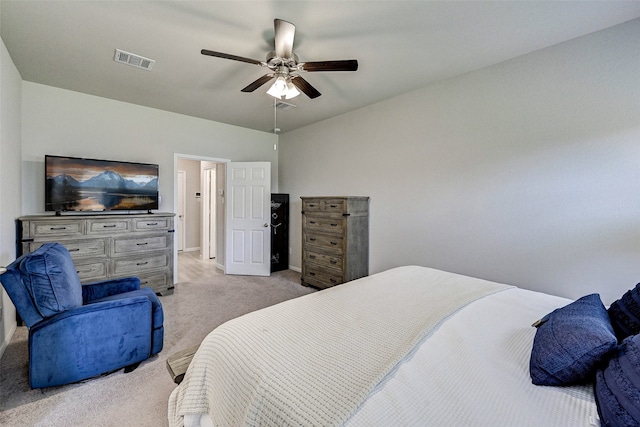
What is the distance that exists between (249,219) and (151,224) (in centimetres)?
156

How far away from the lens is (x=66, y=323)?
1.76m

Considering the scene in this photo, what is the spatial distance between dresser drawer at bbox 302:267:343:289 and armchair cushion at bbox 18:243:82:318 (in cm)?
265

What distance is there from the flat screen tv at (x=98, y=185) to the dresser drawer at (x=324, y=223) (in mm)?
2274

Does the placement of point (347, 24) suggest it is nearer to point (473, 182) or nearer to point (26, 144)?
point (473, 182)

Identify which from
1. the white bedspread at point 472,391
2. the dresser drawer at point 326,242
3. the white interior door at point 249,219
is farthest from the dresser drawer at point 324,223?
the white bedspread at point 472,391

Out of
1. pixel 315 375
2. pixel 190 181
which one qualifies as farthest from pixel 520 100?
pixel 190 181

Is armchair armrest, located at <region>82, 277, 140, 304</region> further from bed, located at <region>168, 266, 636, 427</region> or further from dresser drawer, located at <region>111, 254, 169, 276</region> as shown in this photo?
bed, located at <region>168, 266, 636, 427</region>

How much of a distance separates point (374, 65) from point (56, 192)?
13.0 ft

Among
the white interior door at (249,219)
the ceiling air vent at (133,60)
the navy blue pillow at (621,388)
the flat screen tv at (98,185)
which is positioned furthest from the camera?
the white interior door at (249,219)

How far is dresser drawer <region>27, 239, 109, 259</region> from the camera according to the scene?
2.97m

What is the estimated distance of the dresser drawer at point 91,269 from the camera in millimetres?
3023

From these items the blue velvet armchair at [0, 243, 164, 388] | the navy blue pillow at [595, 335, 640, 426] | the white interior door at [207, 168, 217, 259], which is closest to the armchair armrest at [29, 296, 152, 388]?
the blue velvet armchair at [0, 243, 164, 388]

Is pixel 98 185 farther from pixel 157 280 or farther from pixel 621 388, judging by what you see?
pixel 621 388

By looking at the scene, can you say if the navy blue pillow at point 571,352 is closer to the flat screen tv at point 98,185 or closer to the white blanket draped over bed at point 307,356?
the white blanket draped over bed at point 307,356
